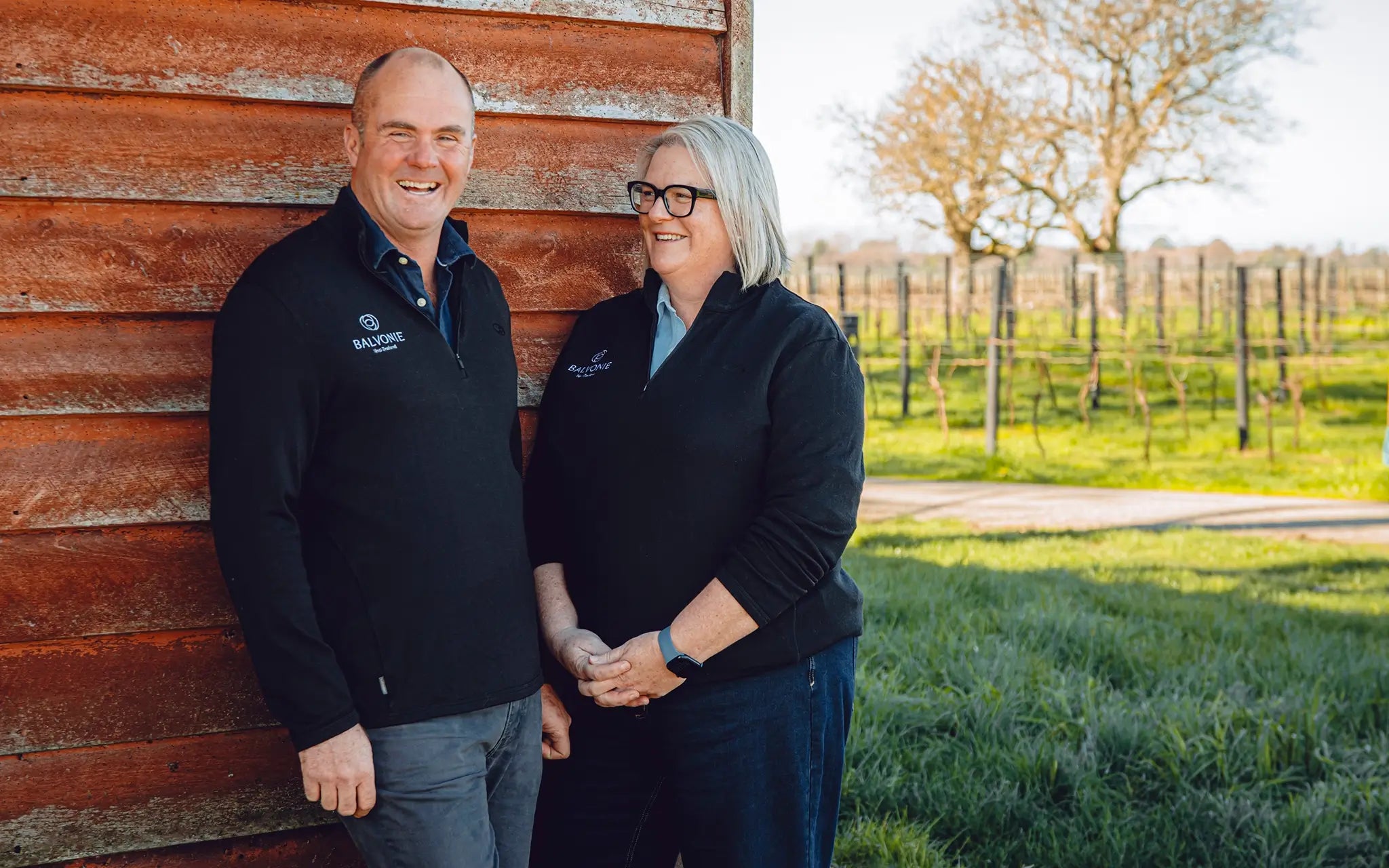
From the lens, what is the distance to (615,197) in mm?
2764

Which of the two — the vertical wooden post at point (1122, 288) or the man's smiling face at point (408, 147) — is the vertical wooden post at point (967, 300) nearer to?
the vertical wooden post at point (1122, 288)

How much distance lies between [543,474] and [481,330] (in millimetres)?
376

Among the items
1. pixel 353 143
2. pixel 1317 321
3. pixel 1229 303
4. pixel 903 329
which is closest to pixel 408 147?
pixel 353 143

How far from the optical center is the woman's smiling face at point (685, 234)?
237cm

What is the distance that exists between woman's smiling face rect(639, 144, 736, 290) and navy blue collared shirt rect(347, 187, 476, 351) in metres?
0.39

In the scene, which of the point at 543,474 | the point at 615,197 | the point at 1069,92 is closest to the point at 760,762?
the point at 543,474

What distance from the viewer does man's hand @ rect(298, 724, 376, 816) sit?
6.21 ft

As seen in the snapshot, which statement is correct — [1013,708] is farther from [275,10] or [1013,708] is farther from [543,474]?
[275,10]

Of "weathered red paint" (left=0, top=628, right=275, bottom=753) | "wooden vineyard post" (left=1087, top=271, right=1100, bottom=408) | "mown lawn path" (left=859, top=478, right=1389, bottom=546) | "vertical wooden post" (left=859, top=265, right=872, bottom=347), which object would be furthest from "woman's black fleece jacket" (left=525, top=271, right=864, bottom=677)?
"vertical wooden post" (left=859, top=265, right=872, bottom=347)

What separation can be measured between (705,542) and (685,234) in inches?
25.4

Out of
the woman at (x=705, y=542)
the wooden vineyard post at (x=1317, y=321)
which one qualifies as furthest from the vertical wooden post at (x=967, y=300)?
the woman at (x=705, y=542)

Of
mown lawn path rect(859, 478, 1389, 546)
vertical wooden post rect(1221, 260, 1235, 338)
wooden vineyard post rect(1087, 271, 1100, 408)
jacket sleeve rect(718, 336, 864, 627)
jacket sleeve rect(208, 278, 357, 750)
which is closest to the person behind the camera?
jacket sleeve rect(208, 278, 357, 750)

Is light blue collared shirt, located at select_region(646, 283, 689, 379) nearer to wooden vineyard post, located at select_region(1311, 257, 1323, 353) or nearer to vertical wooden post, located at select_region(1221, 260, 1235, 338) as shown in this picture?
wooden vineyard post, located at select_region(1311, 257, 1323, 353)

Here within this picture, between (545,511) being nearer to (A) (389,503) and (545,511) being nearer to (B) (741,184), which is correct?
(A) (389,503)
